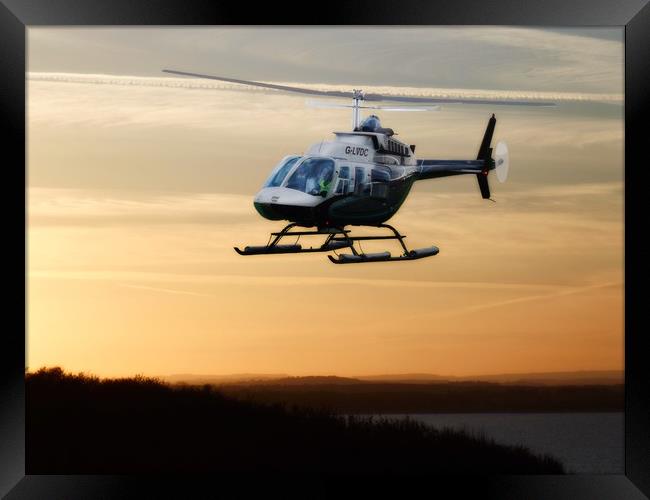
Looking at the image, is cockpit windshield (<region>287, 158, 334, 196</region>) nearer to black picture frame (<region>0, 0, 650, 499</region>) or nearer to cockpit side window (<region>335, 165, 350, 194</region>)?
cockpit side window (<region>335, 165, 350, 194</region>)

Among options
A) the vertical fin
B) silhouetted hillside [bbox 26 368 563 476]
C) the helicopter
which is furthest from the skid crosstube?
silhouetted hillside [bbox 26 368 563 476]

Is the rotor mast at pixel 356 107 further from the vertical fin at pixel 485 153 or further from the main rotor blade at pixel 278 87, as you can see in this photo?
the vertical fin at pixel 485 153

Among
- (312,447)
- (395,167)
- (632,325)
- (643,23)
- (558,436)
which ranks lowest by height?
(558,436)

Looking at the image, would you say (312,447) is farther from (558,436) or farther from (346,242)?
(558,436)

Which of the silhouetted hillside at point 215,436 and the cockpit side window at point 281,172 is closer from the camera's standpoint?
the cockpit side window at point 281,172

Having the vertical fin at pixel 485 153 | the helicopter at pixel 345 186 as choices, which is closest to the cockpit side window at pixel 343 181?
the helicopter at pixel 345 186

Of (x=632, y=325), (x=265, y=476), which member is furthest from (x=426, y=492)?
(x=632, y=325)
